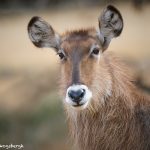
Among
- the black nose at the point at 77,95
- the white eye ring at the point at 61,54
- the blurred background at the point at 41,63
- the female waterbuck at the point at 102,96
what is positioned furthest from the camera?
the blurred background at the point at 41,63

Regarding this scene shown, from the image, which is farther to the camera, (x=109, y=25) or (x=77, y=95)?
(x=109, y=25)

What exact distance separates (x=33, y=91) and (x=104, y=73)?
293 inches

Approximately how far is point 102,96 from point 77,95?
→ 59 cm

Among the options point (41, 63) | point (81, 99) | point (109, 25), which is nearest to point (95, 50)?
point (109, 25)

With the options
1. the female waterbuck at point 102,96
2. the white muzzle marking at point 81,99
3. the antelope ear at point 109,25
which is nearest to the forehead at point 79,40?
the female waterbuck at point 102,96

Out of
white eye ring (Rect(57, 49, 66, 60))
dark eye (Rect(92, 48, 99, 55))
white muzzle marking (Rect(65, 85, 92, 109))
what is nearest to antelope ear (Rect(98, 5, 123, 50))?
dark eye (Rect(92, 48, 99, 55))

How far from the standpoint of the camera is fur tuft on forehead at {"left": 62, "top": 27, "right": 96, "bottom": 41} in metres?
9.07

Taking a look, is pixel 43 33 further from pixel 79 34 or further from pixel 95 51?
pixel 95 51

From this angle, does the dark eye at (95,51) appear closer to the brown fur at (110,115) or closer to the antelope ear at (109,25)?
the brown fur at (110,115)

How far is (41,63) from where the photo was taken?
16.7 m

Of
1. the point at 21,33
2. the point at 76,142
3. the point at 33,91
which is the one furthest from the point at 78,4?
the point at 76,142

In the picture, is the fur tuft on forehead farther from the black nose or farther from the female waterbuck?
the black nose

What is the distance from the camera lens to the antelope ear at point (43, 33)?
366 inches

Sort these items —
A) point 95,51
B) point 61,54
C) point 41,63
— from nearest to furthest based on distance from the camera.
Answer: point 95,51 → point 61,54 → point 41,63
